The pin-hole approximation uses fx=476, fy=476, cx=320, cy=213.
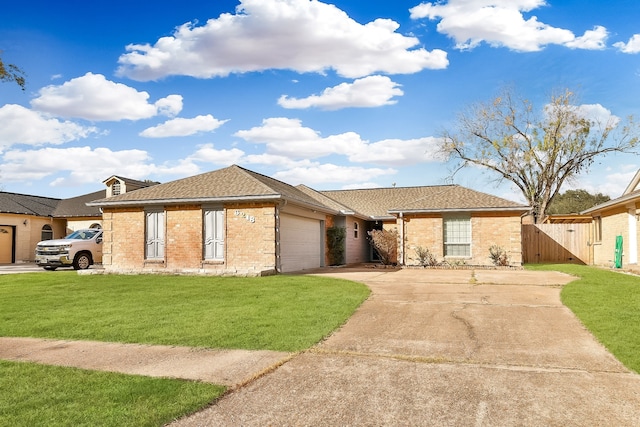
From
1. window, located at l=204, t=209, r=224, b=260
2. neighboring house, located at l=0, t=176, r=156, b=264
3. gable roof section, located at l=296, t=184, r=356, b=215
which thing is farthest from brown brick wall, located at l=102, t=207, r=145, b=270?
neighboring house, located at l=0, t=176, r=156, b=264

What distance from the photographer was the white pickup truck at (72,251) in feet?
70.7

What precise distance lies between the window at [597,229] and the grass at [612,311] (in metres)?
10.3

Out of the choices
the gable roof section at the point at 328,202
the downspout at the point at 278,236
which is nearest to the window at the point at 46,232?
the gable roof section at the point at 328,202

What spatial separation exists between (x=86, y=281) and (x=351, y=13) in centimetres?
1208

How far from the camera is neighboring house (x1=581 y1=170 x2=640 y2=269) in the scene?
18.5 metres

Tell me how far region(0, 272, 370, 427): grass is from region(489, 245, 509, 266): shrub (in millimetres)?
9994

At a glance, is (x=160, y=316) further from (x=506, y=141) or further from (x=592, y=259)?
(x=506, y=141)

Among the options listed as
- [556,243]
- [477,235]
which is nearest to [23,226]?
[477,235]

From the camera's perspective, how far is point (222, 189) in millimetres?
18406

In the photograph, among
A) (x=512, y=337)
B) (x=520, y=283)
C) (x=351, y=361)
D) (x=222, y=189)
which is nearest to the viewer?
(x=351, y=361)

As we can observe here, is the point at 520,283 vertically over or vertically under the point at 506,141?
under

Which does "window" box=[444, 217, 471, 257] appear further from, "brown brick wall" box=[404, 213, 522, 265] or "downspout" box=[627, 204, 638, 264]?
"downspout" box=[627, 204, 638, 264]

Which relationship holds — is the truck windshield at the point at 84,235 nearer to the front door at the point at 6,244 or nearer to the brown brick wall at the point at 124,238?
the brown brick wall at the point at 124,238

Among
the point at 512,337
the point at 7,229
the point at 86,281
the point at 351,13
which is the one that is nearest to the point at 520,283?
the point at 512,337
